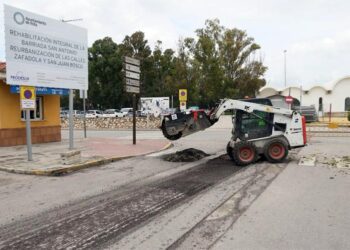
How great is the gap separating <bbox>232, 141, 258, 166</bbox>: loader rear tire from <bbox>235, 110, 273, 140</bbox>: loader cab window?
435 millimetres

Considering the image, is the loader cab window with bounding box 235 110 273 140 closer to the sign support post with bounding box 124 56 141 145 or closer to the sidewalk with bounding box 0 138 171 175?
the sidewalk with bounding box 0 138 171 175

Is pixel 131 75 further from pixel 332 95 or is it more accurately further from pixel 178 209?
pixel 332 95

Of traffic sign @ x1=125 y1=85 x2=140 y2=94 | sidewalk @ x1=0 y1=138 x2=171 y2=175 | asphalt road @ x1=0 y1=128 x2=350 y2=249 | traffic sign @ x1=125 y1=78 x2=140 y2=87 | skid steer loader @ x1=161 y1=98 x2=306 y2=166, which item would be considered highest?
traffic sign @ x1=125 y1=78 x2=140 y2=87

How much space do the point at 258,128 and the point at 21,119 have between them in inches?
416

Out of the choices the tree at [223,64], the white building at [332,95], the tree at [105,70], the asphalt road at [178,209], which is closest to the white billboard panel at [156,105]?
the tree at [223,64]

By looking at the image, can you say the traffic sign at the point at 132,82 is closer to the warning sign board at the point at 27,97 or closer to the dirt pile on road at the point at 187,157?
the dirt pile on road at the point at 187,157

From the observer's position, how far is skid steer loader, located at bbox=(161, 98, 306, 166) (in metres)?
11.4

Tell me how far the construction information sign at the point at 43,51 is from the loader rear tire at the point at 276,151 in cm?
708

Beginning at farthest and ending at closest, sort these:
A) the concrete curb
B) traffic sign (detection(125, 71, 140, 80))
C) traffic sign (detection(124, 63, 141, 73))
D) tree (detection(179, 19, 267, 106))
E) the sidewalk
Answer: tree (detection(179, 19, 267, 106)), traffic sign (detection(125, 71, 140, 80)), traffic sign (detection(124, 63, 141, 73)), the sidewalk, the concrete curb

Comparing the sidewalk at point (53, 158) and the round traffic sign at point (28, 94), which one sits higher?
the round traffic sign at point (28, 94)

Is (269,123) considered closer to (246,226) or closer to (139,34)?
(246,226)

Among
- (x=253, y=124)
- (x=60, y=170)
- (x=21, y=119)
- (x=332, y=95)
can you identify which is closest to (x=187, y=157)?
(x=253, y=124)

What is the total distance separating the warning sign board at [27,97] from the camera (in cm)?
1141

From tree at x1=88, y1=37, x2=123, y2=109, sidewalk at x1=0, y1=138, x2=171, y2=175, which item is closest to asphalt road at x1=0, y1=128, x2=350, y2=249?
sidewalk at x1=0, y1=138, x2=171, y2=175
